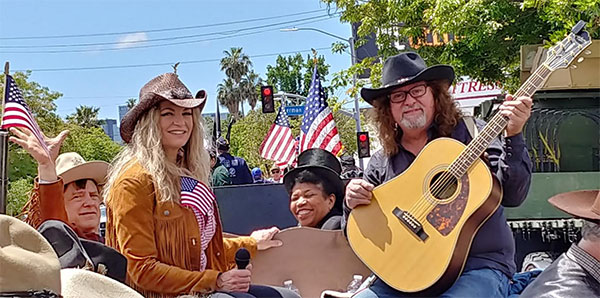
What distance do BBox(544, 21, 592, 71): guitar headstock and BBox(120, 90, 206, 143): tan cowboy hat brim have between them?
1.70 m

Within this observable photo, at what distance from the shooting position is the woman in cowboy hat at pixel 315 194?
440 cm

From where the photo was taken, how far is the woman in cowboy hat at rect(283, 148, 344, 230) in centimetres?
440

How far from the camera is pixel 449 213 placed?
9.51ft

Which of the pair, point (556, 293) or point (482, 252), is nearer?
point (556, 293)

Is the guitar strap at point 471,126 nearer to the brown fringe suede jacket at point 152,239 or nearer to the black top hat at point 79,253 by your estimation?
the brown fringe suede jacket at point 152,239

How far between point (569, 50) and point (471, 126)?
555mm

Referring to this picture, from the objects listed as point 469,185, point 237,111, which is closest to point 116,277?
point 469,185

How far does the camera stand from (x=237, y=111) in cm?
7831

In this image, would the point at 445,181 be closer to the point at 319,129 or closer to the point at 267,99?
the point at 319,129

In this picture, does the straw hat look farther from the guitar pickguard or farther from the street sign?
the street sign

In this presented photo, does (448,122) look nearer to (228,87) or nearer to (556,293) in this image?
(556,293)

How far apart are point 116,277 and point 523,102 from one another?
1895 millimetres

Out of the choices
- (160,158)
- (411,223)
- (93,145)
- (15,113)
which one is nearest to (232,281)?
(160,158)

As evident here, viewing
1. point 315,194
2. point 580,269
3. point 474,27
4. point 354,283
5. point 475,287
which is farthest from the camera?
point 474,27
